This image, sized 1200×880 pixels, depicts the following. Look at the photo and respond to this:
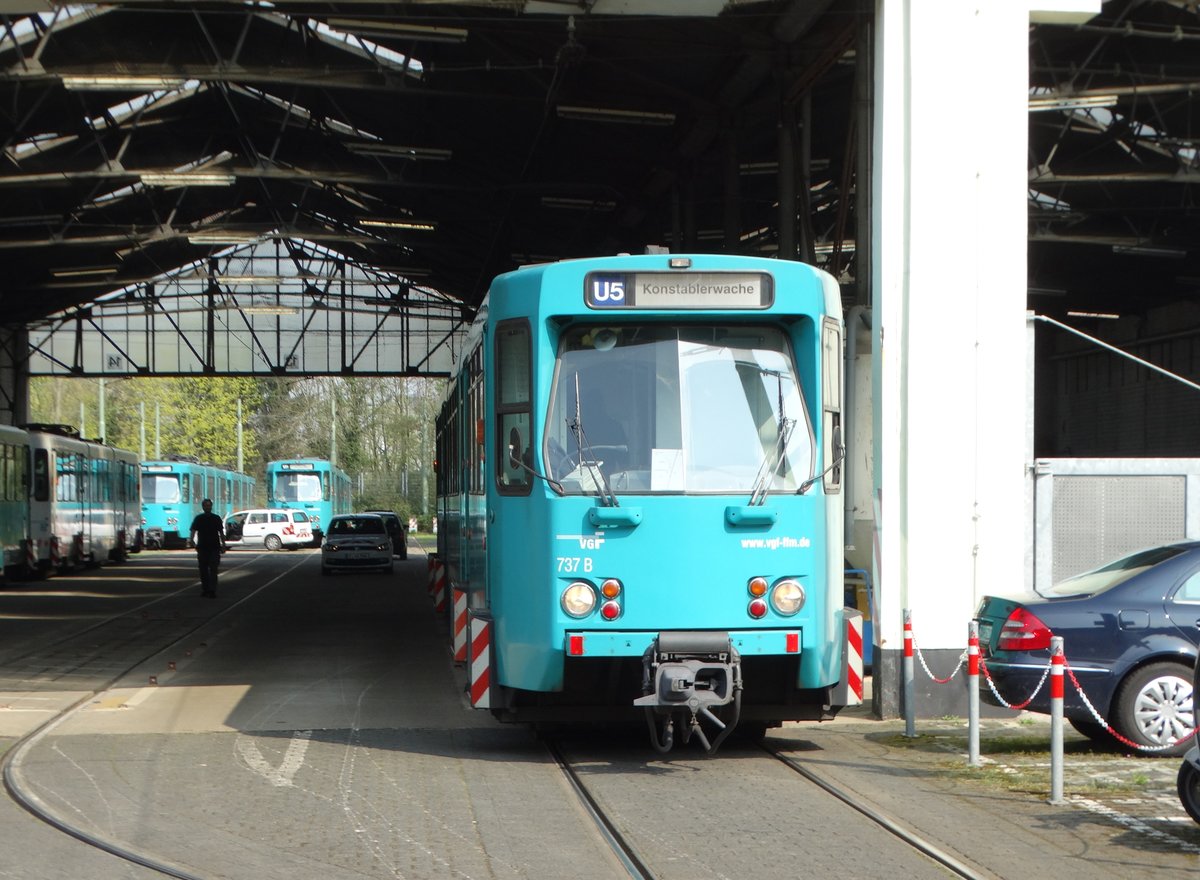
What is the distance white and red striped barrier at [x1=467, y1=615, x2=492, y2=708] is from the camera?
35.7 ft

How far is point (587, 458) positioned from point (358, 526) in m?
34.8

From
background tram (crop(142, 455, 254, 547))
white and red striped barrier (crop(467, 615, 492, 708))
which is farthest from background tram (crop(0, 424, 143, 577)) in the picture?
white and red striped barrier (crop(467, 615, 492, 708))

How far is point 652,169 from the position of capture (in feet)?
96.6

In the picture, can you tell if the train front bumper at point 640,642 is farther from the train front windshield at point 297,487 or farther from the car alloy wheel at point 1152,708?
the train front windshield at point 297,487

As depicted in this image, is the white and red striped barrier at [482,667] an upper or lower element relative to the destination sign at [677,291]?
lower

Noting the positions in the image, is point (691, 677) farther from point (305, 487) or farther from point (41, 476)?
point (305, 487)

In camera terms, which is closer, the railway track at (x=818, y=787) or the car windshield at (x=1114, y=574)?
the railway track at (x=818, y=787)

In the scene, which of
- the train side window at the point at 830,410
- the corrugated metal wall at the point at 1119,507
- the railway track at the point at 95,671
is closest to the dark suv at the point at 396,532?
the railway track at the point at 95,671

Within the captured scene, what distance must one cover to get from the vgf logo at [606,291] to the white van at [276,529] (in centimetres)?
5641

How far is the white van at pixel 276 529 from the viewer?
216 feet

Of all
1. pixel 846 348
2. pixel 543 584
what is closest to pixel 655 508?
pixel 543 584

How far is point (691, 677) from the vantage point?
10.1 metres

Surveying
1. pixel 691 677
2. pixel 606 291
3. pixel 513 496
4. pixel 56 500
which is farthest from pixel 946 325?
pixel 56 500

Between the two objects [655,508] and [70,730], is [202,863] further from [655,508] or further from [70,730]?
[70,730]
